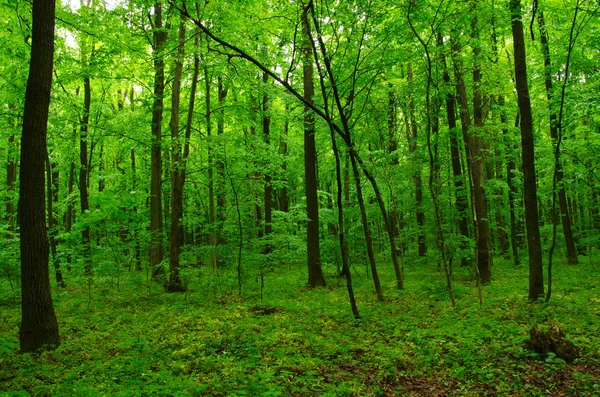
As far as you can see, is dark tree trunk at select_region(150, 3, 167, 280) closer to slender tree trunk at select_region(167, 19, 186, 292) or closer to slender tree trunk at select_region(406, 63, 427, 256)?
slender tree trunk at select_region(167, 19, 186, 292)

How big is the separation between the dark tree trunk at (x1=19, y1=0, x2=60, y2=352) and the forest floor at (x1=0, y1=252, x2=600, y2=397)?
471 millimetres

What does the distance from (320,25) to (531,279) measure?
7641 mm

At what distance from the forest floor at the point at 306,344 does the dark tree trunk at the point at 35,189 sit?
47 cm

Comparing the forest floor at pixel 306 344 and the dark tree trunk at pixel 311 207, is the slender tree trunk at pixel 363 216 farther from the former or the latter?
the dark tree trunk at pixel 311 207

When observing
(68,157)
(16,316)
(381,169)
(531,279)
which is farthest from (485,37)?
(68,157)

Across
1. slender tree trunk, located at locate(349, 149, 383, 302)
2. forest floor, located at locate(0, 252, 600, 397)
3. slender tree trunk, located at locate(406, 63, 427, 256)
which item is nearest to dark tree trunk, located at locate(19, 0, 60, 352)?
forest floor, located at locate(0, 252, 600, 397)

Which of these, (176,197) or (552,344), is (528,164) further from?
(176,197)

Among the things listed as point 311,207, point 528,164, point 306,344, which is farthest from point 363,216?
point 528,164

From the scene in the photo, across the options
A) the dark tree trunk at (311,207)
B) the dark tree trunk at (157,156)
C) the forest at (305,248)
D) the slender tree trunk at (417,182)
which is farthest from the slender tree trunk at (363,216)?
the dark tree trunk at (157,156)

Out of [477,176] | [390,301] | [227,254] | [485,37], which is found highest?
[485,37]

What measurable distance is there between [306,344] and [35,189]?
5377mm

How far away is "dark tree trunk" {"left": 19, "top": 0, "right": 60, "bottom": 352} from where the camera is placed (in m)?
5.80

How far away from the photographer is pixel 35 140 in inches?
230

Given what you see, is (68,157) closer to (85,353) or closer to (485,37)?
(85,353)
